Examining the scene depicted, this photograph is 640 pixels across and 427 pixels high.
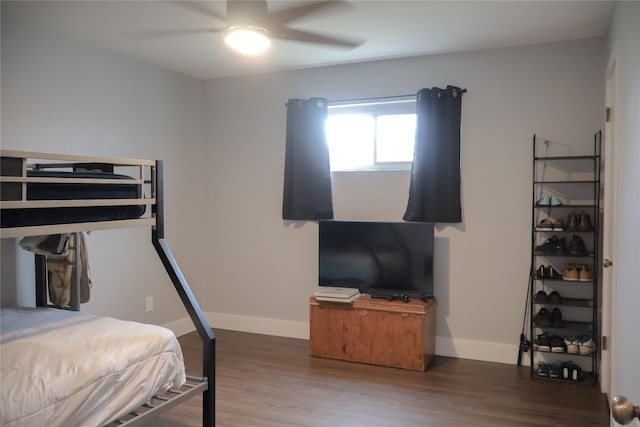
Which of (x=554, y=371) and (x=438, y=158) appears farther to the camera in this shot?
(x=438, y=158)

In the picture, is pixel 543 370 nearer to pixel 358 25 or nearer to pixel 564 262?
pixel 564 262

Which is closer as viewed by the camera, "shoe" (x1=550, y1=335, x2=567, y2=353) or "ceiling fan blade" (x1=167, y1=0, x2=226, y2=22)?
"ceiling fan blade" (x1=167, y1=0, x2=226, y2=22)

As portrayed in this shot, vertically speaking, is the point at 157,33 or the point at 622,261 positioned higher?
the point at 157,33

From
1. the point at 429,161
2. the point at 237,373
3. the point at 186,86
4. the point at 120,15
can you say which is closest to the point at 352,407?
the point at 237,373

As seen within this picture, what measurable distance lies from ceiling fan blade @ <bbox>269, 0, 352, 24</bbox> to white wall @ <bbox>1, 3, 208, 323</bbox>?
1.63m

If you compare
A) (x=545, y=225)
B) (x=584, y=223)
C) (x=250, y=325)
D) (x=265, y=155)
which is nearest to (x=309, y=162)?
(x=265, y=155)

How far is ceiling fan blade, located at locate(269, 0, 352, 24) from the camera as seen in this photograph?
3.05 metres

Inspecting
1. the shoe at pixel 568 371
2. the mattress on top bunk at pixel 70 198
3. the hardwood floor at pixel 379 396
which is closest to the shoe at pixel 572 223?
the shoe at pixel 568 371

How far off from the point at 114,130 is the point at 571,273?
362 cm

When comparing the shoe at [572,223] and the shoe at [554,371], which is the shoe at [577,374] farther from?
the shoe at [572,223]

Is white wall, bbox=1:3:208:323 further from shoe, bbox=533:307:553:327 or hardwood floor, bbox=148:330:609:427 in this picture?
shoe, bbox=533:307:553:327

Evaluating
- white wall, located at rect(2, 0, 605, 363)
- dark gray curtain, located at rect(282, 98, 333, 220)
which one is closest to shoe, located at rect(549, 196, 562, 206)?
white wall, located at rect(2, 0, 605, 363)

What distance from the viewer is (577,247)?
11.9 ft

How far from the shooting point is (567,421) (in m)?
3.00
